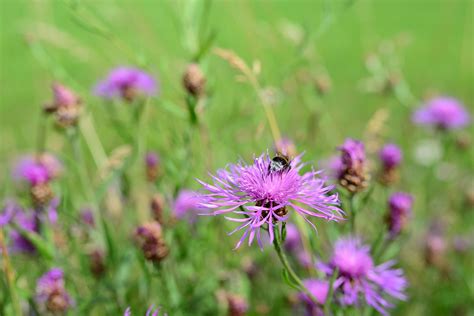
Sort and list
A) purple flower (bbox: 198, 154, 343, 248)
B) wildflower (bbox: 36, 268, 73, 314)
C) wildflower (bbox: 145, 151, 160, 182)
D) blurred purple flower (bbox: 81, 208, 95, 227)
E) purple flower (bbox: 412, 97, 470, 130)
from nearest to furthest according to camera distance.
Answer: purple flower (bbox: 198, 154, 343, 248) < wildflower (bbox: 36, 268, 73, 314) < wildflower (bbox: 145, 151, 160, 182) < blurred purple flower (bbox: 81, 208, 95, 227) < purple flower (bbox: 412, 97, 470, 130)

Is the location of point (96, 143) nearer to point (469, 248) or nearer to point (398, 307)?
point (398, 307)

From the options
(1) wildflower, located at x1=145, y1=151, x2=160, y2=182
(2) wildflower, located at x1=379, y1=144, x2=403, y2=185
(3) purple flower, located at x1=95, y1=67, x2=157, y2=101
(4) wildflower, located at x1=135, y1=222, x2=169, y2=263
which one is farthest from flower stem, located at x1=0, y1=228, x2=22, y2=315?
(3) purple flower, located at x1=95, y1=67, x2=157, y2=101

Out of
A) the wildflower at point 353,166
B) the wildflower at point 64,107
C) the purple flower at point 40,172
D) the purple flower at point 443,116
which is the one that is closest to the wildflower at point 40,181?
the purple flower at point 40,172

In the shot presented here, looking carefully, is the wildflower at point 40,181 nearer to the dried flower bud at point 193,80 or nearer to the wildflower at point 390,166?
the dried flower bud at point 193,80

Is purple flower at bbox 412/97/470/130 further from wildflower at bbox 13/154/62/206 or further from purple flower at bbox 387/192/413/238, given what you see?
wildflower at bbox 13/154/62/206

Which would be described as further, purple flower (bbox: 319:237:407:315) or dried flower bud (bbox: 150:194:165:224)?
dried flower bud (bbox: 150:194:165:224)

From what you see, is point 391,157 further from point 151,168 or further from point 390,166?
point 151,168

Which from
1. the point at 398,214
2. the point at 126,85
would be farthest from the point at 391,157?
the point at 126,85
